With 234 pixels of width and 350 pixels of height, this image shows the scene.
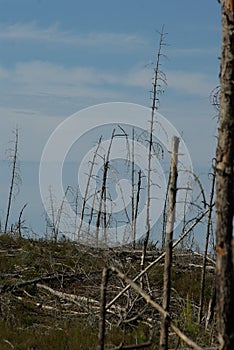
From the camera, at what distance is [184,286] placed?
401 inches

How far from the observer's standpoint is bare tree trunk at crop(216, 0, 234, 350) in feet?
12.0

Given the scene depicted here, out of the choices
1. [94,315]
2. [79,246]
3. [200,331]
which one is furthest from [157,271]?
[200,331]

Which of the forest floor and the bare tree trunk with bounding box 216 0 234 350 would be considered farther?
the forest floor

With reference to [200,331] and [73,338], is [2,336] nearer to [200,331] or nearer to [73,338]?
[73,338]

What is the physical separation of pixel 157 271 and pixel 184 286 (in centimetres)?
73

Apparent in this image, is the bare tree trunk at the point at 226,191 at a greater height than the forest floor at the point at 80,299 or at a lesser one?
greater

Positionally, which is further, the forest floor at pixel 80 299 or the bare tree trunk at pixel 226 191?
the forest floor at pixel 80 299

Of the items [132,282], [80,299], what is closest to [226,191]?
[132,282]

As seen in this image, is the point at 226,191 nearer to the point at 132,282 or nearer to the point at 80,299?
the point at 132,282

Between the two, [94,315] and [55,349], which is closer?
[55,349]

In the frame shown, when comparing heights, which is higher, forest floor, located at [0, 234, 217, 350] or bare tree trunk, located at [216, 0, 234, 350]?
bare tree trunk, located at [216, 0, 234, 350]

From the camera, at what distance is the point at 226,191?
12.2 ft

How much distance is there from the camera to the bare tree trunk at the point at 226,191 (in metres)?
3.65

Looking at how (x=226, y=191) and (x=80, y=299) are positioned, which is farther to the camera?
(x=80, y=299)
